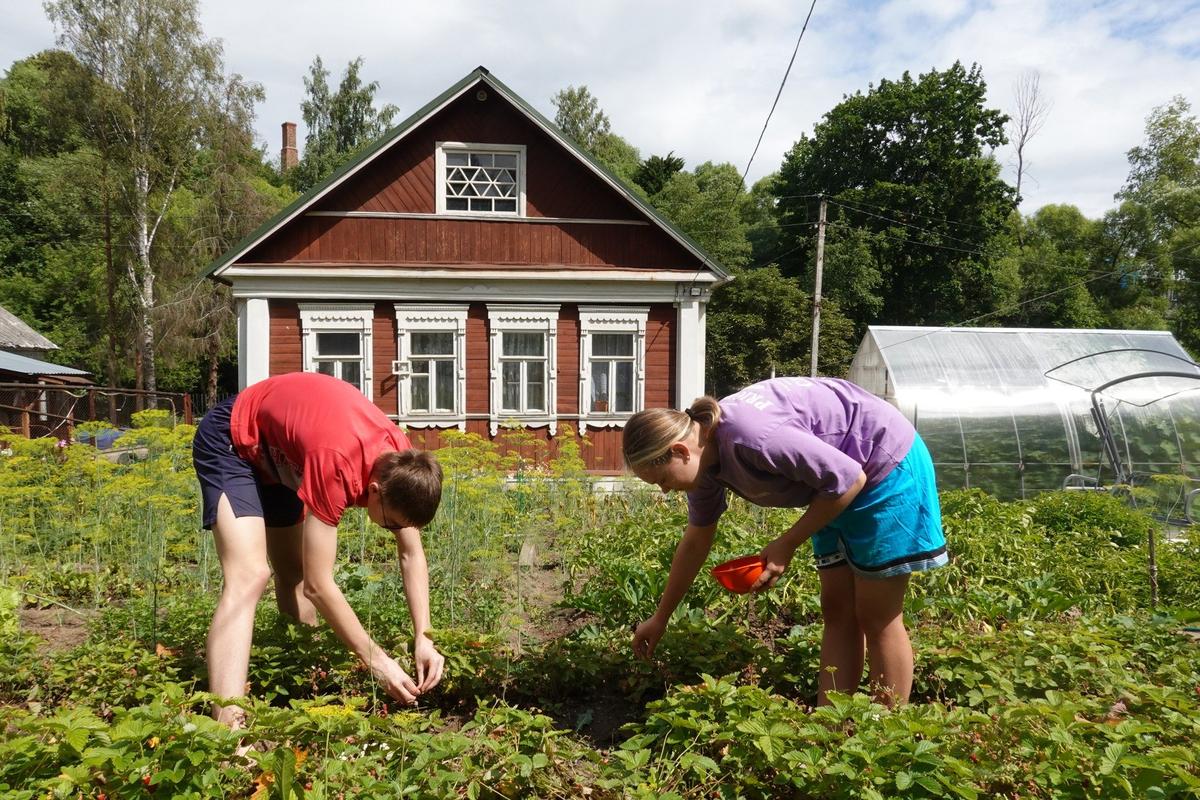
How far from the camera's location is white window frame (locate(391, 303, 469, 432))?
12.1 meters

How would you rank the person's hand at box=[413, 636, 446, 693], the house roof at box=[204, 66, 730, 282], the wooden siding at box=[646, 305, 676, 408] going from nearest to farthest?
1. the person's hand at box=[413, 636, 446, 693]
2. the house roof at box=[204, 66, 730, 282]
3. the wooden siding at box=[646, 305, 676, 408]

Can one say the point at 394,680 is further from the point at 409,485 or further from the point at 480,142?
the point at 480,142

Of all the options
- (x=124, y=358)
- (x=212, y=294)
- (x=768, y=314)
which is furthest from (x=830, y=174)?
(x=124, y=358)

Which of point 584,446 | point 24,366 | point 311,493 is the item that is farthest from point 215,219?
point 311,493

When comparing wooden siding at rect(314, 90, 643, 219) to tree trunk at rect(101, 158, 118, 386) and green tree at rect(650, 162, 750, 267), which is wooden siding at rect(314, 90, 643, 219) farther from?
green tree at rect(650, 162, 750, 267)

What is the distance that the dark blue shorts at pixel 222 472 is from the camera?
2.83 metres

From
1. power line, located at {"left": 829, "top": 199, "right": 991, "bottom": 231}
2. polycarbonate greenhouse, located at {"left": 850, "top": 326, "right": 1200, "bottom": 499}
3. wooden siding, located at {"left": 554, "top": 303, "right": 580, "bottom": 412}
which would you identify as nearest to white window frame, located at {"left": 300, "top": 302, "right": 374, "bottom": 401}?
wooden siding, located at {"left": 554, "top": 303, "right": 580, "bottom": 412}

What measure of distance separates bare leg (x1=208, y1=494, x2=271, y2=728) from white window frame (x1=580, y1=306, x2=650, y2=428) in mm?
9736

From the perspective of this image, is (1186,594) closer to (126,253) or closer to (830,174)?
(126,253)

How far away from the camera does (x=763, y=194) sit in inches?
1938

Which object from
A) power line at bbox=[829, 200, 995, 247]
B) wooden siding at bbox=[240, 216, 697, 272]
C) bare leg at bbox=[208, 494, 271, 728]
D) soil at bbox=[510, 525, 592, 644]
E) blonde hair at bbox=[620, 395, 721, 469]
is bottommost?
soil at bbox=[510, 525, 592, 644]

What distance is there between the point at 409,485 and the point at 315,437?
16.6 inches

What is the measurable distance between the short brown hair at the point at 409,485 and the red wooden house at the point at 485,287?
957 cm

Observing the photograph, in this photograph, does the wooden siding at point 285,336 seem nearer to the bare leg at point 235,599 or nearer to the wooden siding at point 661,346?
the wooden siding at point 661,346
